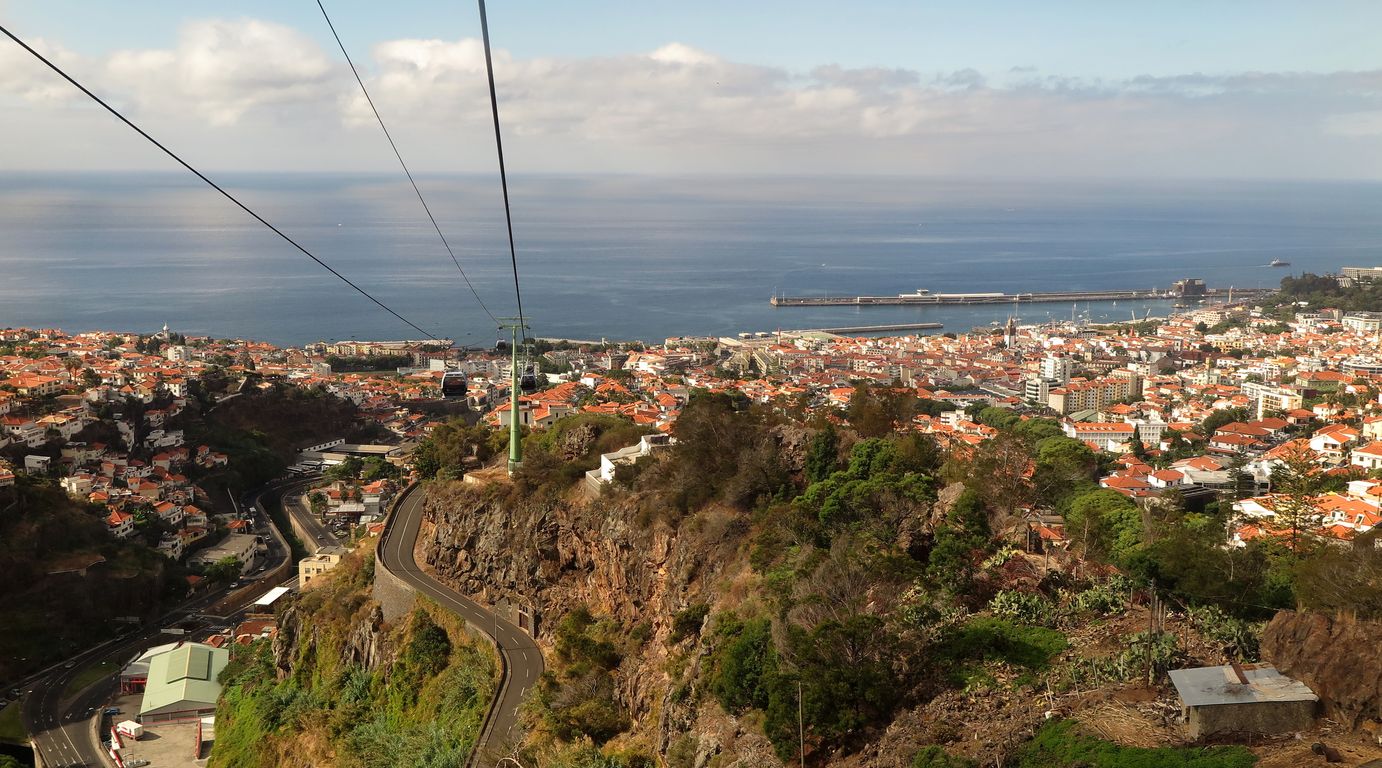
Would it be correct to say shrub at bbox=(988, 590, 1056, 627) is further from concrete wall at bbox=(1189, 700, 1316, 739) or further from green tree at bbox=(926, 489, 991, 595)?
concrete wall at bbox=(1189, 700, 1316, 739)

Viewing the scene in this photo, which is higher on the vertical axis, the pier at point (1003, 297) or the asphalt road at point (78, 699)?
the pier at point (1003, 297)

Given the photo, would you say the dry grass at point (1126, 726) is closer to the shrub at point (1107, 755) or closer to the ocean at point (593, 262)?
the shrub at point (1107, 755)

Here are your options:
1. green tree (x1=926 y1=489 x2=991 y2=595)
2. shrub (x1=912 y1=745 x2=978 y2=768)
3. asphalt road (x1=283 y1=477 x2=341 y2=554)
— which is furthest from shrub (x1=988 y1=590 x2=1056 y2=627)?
asphalt road (x1=283 y1=477 x2=341 y2=554)

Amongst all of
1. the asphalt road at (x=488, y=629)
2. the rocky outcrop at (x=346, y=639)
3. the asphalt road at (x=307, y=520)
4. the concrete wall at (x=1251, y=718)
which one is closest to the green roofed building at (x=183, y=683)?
the rocky outcrop at (x=346, y=639)

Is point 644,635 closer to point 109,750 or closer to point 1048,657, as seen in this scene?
point 1048,657

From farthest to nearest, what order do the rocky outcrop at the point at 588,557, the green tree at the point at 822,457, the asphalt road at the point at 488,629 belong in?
the green tree at the point at 822,457 → the rocky outcrop at the point at 588,557 → the asphalt road at the point at 488,629

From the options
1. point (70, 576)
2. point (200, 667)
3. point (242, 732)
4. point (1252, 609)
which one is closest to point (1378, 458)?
point (1252, 609)

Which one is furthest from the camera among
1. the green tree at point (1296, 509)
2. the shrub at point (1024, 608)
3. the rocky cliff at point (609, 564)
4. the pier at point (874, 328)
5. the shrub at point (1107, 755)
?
the pier at point (874, 328)
